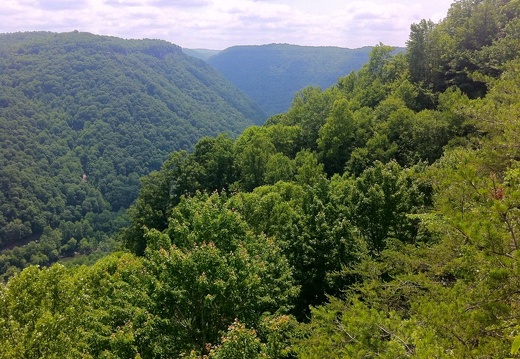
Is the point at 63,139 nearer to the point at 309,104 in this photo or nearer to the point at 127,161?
the point at 127,161

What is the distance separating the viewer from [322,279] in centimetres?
2009

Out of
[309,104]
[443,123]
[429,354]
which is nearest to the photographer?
[429,354]

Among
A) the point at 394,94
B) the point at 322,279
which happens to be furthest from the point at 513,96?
the point at 394,94

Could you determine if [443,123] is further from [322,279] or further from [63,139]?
[63,139]

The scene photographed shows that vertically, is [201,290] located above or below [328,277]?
above

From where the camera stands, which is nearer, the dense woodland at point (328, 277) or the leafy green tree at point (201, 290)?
the dense woodland at point (328, 277)

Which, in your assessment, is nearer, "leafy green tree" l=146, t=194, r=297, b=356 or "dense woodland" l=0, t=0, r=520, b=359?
"dense woodland" l=0, t=0, r=520, b=359

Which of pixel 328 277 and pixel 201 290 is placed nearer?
pixel 201 290

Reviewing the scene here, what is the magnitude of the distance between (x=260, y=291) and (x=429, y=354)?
952 cm

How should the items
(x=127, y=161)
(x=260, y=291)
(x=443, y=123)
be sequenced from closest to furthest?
(x=260, y=291) → (x=443, y=123) → (x=127, y=161)

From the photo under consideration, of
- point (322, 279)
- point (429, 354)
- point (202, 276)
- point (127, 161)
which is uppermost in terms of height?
point (429, 354)

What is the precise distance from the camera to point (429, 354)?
6.61 metres

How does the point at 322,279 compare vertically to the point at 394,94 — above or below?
below

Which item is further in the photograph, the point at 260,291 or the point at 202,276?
the point at 260,291
